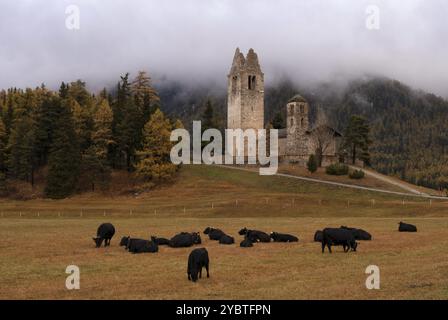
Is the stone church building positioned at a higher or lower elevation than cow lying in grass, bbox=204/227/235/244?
higher

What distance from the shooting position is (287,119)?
109 meters

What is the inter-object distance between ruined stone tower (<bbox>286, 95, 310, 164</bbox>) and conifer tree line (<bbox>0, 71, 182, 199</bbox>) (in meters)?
26.0

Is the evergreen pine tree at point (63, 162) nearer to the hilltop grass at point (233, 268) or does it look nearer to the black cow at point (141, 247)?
the hilltop grass at point (233, 268)

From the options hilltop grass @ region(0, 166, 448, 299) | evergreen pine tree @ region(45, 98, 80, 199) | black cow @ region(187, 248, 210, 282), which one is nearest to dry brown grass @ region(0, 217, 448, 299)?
hilltop grass @ region(0, 166, 448, 299)

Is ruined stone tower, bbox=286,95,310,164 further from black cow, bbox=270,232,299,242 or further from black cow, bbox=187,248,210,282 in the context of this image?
black cow, bbox=187,248,210,282

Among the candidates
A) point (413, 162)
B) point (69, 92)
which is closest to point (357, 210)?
point (69, 92)

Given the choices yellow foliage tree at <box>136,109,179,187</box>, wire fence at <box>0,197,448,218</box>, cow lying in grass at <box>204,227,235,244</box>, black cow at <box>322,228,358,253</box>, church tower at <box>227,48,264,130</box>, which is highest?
church tower at <box>227,48,264,130</box>

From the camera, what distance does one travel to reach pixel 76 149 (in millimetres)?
80625

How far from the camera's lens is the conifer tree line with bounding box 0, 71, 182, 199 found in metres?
79.4

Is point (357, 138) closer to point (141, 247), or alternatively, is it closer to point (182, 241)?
point (182, 241)

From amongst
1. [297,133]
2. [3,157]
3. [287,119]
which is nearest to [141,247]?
[3,157]
